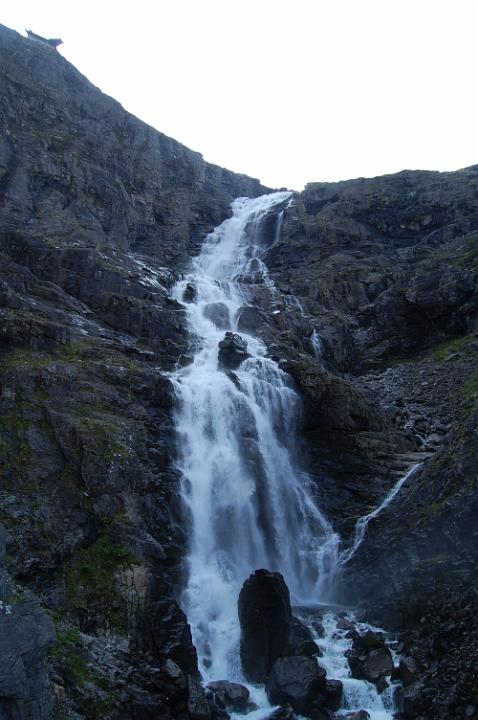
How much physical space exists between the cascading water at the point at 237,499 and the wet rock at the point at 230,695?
2.14 feet

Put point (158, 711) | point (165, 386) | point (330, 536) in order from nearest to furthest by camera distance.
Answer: point (158, 711) → point (330, 536) → point (165, 386)

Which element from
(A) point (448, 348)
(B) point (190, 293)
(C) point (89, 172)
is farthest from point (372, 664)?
(C) point (89, 172)

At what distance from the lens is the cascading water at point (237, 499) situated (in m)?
19.8

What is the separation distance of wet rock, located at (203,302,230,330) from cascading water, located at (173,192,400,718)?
16.6 ft

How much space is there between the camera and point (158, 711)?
13805 millimetres

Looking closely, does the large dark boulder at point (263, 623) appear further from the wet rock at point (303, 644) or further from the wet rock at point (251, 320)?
the wet rock at point (251, 320)

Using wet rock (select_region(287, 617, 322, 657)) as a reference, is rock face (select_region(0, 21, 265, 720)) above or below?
above

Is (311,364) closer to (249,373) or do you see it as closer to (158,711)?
(249,373)

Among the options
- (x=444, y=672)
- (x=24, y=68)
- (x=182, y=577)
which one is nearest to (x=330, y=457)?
(x=182, y=577)

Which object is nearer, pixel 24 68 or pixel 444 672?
pixel 444 672

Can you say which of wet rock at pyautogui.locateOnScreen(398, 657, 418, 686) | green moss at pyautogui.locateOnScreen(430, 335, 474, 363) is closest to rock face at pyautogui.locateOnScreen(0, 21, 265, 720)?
wet rock at pyautogui.locateOnScreen(398, 657, 418, 686)

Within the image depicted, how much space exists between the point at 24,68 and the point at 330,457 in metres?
55.8

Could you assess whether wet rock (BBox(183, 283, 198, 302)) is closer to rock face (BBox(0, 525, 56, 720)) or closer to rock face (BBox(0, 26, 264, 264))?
rock face (BBox(0, 26, 264, 264))

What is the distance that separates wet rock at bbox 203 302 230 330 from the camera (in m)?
39.2
